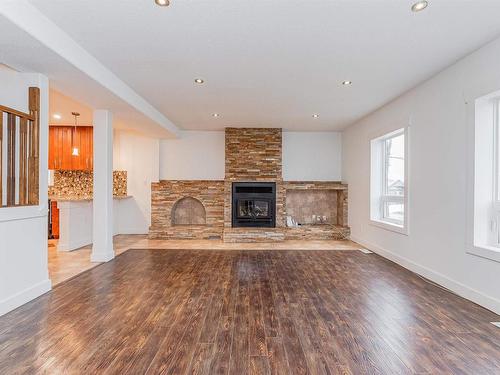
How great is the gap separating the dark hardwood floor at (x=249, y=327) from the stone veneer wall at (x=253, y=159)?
301cm

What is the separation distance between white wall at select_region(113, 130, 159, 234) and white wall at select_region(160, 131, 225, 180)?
0.94 ft

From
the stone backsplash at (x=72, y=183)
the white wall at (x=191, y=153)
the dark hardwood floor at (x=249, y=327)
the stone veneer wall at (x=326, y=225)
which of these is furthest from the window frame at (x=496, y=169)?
the stone backsplash at (x=72, y=183)

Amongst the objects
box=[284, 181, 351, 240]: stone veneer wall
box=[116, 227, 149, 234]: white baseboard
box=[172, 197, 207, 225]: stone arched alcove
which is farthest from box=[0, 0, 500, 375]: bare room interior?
box=[172, 197, 207, 225]: stone arched alcove

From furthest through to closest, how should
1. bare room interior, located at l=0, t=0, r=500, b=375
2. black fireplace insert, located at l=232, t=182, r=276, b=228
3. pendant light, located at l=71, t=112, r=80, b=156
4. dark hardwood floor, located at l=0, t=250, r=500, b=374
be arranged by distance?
black fireplace insert, located at l=232, t=182, r=276, b=228 → pendant light, located at l=71, t=112, r=80, b=156 → bare room interior, located at l=0, t=0, r=500, b=375 → dark hardwood floor, located at l=0, t=250, r=500, b=374

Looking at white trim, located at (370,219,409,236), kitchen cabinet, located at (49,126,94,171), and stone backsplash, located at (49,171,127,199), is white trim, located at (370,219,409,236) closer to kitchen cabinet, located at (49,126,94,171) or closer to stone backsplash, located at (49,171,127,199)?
kitchen cabinet, located at (49,126,94,171)

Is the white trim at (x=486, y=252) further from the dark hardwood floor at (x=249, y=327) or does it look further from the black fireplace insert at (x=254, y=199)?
the black fireplace insert at (x=254, y=199)

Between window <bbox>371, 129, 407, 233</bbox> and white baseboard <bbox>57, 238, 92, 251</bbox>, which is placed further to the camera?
white baseboard <bbox>57, 238, 92, 251</bbox>

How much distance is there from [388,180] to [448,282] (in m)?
2.34

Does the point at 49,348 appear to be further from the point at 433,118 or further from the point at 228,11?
the point at 433,118

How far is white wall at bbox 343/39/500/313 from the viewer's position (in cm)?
292

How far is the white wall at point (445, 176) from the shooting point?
2.92 meters

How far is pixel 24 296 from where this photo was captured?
2.88 metres

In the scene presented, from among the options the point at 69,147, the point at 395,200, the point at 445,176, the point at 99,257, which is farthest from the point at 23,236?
the point at 395,200

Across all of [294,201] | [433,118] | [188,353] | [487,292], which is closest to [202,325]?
[188,353]
